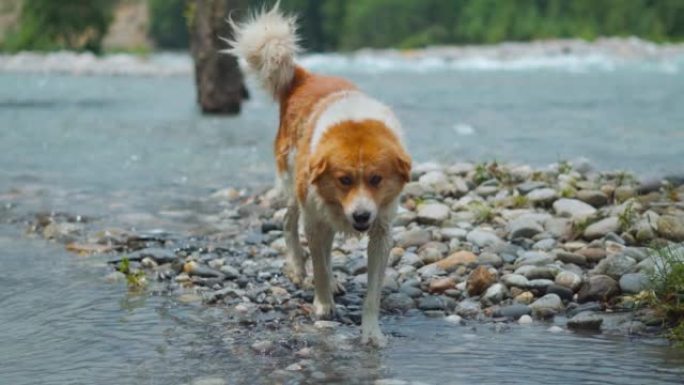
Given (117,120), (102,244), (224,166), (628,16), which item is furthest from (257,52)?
(628,16)

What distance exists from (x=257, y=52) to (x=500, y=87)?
18420 mm

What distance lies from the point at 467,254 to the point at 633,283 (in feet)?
3.69

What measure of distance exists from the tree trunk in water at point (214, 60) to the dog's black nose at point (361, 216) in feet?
37.9

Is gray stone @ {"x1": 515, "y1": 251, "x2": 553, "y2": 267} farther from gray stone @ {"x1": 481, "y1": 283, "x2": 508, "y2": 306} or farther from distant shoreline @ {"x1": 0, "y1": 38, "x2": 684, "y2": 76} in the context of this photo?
distant shoreline @ {"x1": 0, "y1": 38, "x2": 684, "y2": 76}

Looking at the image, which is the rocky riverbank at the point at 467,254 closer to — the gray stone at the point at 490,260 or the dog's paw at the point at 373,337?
the gray stone at the point at 490,260

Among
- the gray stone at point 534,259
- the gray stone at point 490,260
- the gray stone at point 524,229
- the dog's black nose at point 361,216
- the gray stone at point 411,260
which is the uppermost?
the dog's black nose at point 361,216

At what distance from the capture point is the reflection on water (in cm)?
470

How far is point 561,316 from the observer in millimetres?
5684

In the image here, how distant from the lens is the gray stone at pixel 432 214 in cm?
755

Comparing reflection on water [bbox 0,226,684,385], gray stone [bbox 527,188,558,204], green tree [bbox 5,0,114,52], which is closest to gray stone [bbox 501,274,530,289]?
reflection on water [bbox 0,226,684,385]

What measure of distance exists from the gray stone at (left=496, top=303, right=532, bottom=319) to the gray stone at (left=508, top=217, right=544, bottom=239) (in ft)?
4.51

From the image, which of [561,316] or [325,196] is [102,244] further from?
[561,316]

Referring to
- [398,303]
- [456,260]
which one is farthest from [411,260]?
[398,303]

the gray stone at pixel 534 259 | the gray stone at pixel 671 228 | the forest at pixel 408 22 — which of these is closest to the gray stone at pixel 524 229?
the gray stone at pixel 534 259
